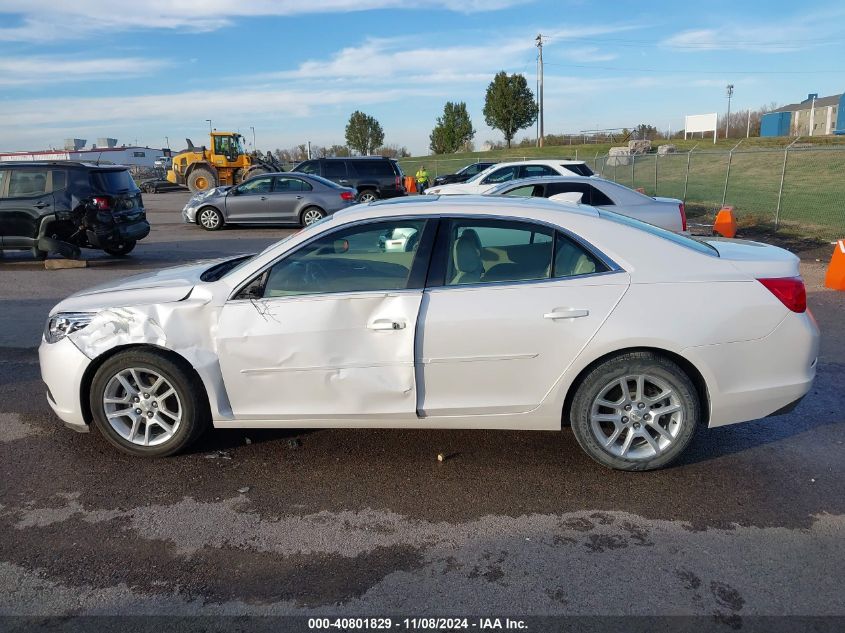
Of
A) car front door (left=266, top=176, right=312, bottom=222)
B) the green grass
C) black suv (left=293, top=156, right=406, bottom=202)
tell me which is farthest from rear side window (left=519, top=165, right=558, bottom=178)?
car front door (left=266, top=176, right=312, bottom=222)

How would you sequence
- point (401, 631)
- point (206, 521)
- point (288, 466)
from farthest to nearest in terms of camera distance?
point (288, 466)
point (206, 521)
point (401, 631)

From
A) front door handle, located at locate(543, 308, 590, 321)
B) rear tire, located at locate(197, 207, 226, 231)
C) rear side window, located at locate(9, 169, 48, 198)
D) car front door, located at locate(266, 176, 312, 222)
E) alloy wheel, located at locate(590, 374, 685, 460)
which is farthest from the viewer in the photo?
rear tire, located at locate(197, 207, 226, 231)

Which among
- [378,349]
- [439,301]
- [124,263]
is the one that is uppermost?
[439,301]

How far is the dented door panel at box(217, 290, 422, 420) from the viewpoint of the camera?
398cm

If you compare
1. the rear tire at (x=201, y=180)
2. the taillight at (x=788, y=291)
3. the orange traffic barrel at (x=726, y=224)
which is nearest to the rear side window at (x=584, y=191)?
the orange traffic barrel at (x=726, y=224)

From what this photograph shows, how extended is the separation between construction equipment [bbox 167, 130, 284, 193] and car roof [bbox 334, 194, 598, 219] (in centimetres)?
2942

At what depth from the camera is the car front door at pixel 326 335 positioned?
399 cm

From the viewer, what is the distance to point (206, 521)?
146 inches

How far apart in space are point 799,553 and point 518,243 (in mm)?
2147

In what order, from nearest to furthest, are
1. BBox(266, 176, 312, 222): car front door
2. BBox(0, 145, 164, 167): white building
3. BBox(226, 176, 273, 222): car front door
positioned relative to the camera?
BBox(266, 176, 312, 222): car front door < BBox(226, 176, 273, 222): car front door < BBox(0, 145, 164, 167): white building

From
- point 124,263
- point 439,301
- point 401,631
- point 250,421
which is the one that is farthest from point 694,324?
point 124,263

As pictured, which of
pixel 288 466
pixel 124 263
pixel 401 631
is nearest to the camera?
pixel 401 631

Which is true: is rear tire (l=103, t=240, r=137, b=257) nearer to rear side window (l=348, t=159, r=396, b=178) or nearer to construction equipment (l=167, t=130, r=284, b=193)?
rear side window (l=348, t=159, r=396, b=178)

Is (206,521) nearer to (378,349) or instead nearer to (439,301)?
(378,349)
